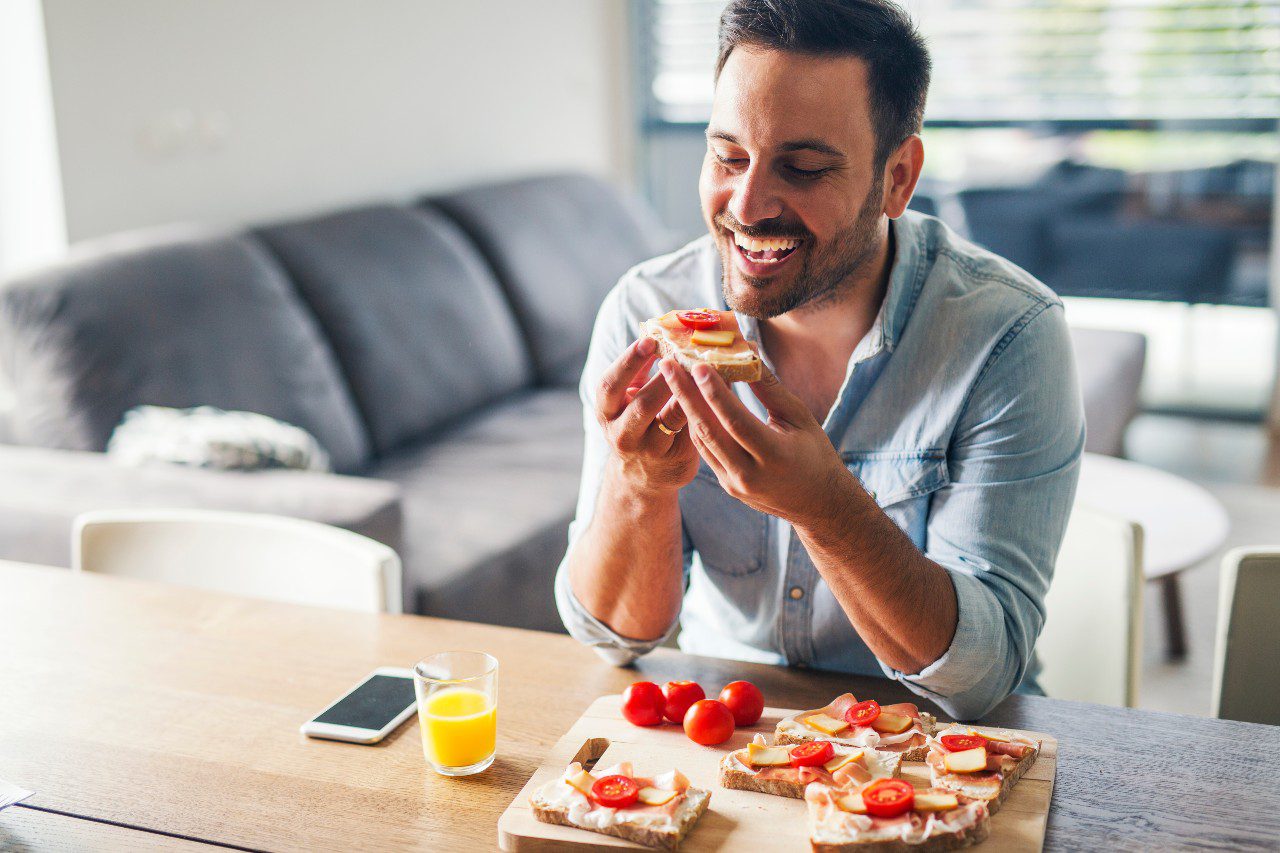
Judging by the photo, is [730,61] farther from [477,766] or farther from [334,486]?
[334,486]

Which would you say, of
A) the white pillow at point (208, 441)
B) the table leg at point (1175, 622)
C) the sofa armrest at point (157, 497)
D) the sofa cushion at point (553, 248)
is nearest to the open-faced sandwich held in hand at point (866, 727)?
the sofa armrest at point (157, 497)

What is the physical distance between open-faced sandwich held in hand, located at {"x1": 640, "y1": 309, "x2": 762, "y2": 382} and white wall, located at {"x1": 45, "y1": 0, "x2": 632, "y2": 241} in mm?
1882

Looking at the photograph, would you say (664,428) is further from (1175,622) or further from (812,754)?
(1175,622)

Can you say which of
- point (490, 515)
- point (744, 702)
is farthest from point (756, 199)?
point (490, 515)

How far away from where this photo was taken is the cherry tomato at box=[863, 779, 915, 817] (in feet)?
2.97

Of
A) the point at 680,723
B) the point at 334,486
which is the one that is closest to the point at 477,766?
the point at 680,723

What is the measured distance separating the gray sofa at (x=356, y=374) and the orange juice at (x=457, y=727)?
919 mm

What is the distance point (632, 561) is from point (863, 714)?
0.32m

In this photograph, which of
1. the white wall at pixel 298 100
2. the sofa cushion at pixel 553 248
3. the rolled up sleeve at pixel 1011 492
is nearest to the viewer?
the rolled up sleeve at pixel 1011 492

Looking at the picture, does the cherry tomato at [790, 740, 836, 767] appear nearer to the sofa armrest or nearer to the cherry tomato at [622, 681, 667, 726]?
the cherry tomato at [622, 681, 667, 726]

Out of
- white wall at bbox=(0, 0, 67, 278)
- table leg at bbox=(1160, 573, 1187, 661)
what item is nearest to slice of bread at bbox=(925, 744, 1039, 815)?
table leg at bbox=(1160, 573, 1187, 661)

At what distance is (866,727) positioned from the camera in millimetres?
1030

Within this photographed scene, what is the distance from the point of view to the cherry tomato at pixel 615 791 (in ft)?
3.08

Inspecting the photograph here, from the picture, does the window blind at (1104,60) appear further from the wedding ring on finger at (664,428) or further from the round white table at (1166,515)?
the wedding ring on finger at (664,428)
